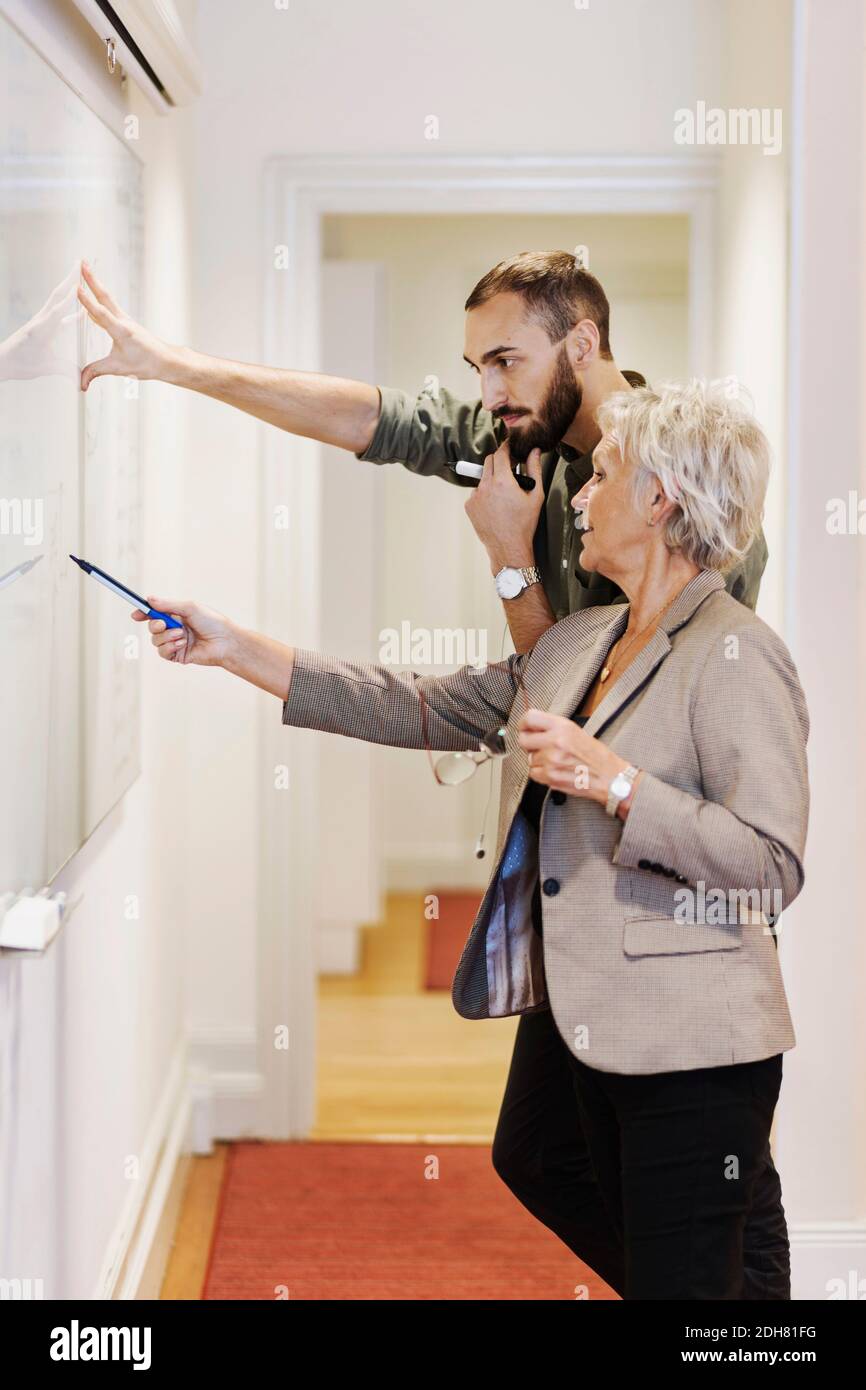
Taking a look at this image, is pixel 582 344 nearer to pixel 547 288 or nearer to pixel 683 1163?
pixel 547 288

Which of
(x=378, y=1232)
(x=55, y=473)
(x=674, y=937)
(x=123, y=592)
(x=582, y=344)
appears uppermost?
(x=582, y=344)

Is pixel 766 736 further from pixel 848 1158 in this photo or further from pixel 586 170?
pixel 586 170

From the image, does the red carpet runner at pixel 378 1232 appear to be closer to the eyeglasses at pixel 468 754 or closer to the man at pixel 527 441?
the man at pixel 527 441

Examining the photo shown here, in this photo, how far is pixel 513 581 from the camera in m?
1.96

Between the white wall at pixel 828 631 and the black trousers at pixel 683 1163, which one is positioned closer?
the black trousers at pixel 683 1163

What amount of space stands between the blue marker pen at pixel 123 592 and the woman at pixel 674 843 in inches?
0.9

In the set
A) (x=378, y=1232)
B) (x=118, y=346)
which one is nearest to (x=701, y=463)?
(x=118, y=346)

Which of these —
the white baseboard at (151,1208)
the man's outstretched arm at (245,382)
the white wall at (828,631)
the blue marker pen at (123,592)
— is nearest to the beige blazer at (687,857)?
the blue marker pen at (123,592)

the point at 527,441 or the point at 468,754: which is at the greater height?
the point at 527,441

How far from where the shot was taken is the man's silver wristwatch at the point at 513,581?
6.41 ft

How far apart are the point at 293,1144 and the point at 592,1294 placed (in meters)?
0.95

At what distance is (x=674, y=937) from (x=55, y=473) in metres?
0.88

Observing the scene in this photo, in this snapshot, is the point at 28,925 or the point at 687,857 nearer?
the point at 28,925

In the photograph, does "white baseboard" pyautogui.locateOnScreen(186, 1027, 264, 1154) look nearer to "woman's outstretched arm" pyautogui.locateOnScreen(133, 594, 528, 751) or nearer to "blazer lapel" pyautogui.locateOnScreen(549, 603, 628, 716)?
"woman's outstretched arm" pyautogui.locateOnScreen(133, 594, 528, 751)
